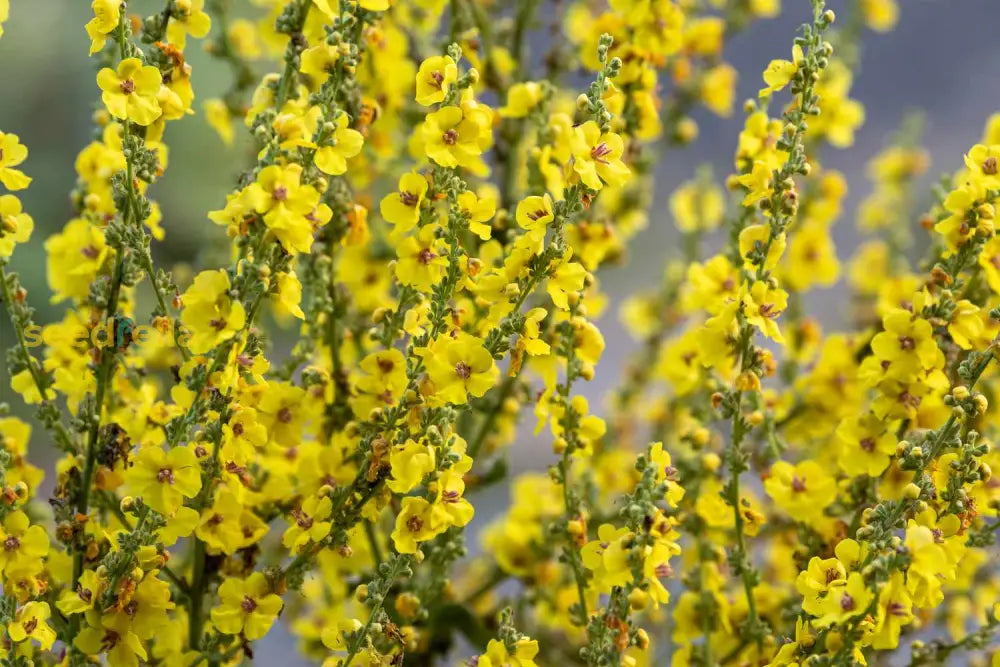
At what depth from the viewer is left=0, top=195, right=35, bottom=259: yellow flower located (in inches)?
34.4

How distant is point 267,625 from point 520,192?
26.1 inches

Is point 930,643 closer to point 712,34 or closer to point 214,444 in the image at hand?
point 214,444

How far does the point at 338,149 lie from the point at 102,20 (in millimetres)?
219

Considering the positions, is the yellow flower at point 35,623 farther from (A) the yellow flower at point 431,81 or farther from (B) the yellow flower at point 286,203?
(A) the yellow flower at point 431,81

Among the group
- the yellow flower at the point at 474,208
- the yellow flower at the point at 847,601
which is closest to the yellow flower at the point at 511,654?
the yellow flower at the point at 847,601

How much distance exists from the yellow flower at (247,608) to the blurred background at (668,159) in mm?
1764

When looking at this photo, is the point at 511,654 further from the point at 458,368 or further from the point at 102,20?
the point at 102,20

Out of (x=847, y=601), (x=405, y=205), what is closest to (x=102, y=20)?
(x=405, y=205)

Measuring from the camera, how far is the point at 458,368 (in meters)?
0.80

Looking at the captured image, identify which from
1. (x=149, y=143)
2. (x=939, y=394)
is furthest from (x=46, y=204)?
(x=939, y=394)

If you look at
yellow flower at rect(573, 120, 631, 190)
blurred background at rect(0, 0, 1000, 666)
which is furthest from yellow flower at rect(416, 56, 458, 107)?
blurred background at rect(0, 0, 1000, 666)

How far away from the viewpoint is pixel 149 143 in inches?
35.9

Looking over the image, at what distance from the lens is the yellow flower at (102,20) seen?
2.68ft

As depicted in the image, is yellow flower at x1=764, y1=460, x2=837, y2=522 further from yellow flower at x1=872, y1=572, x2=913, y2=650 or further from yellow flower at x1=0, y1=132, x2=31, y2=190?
yellow flower at x1=0, y1=132, x2=31, y2=190
